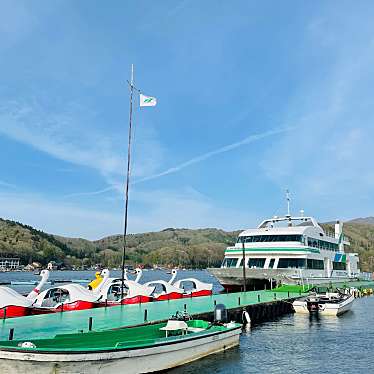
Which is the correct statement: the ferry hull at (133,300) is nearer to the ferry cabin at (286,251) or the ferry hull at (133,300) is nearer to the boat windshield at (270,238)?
the ferry cabin at (286,251)

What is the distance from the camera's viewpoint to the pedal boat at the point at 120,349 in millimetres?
12891

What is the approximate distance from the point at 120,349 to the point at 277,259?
34.9m

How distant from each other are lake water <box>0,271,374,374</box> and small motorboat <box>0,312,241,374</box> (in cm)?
75

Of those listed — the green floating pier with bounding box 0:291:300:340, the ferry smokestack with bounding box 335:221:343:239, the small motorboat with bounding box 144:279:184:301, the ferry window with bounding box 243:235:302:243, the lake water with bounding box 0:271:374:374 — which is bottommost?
the lake water with bounding box 0:271:374:374

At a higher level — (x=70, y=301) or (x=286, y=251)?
(x=286, y=251)

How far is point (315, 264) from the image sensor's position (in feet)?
164

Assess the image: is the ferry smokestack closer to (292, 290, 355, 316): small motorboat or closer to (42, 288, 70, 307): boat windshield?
(292, 290, 355, 316): small motorboat

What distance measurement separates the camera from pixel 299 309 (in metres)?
36.2

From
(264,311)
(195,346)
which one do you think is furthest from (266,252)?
(195,346)

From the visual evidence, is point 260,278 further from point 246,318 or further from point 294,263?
point 246,318

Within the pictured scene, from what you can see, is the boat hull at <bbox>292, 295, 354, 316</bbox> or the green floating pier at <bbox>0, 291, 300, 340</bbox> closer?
the green floating pier at <bbox>0, 291, 300, 340</bbox>

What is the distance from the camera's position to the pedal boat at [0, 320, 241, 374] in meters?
12.9

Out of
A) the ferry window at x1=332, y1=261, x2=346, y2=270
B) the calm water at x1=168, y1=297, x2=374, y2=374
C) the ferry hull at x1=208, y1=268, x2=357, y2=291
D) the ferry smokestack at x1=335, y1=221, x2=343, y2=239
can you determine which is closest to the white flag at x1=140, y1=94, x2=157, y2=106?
the calm water at x1=168, y1=297, x2=374, y2=374

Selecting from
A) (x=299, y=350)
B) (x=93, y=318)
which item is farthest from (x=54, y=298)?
(x=299, y=350)
